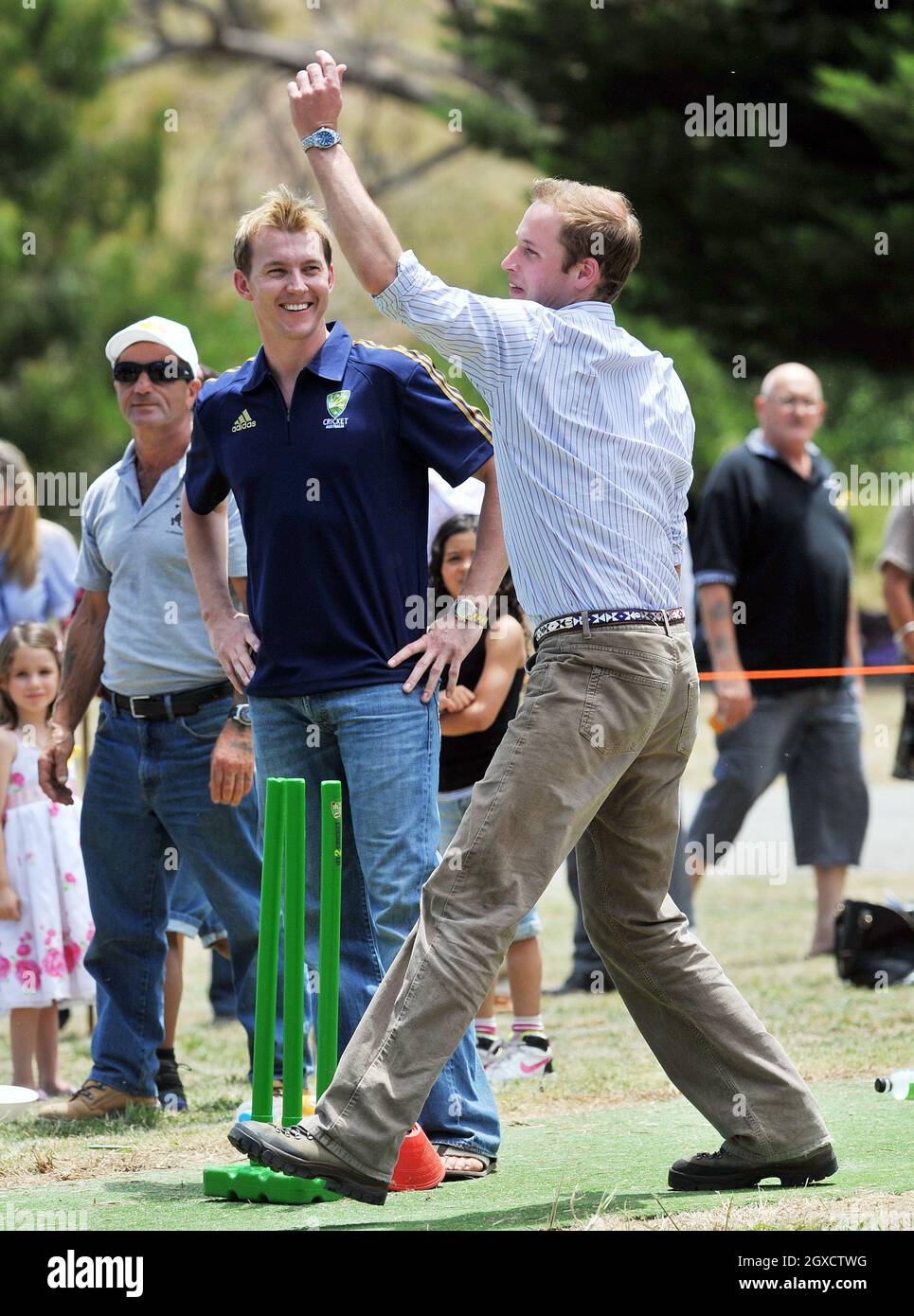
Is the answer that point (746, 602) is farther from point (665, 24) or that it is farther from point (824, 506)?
point (665, 24)

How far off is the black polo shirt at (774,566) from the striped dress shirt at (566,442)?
450 cm

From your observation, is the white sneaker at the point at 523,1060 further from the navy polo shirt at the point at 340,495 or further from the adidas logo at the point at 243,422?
the adidas logo at the point at 243,422

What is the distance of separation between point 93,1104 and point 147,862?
2.46ft

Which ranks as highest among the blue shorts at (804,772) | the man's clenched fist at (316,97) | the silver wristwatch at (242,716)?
the man's clenched fist at (316,97)

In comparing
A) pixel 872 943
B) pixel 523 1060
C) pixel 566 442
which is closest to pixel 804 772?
pixel 872 943

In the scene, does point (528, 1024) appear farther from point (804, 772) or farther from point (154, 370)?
point (804, 772)

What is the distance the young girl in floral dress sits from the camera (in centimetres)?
677

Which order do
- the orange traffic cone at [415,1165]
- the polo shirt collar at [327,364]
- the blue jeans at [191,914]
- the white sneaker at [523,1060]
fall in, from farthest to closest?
the blue jeans at [191,914] < the white sneaker at [523,1060] < the polo shirt collar at [327,364] < the orange traffic cone at [415,1165]

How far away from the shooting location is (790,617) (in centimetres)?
881

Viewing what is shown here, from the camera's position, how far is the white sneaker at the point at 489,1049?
6.62 metres

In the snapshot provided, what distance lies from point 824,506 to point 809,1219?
5317 millimetres

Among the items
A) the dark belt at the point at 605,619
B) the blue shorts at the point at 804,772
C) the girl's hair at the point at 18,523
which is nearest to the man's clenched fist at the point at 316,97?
the dark belt at the point at 605,619

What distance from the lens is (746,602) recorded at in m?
8.88

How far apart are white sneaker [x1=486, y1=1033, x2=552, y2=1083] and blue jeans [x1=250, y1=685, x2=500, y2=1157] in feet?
5.32
